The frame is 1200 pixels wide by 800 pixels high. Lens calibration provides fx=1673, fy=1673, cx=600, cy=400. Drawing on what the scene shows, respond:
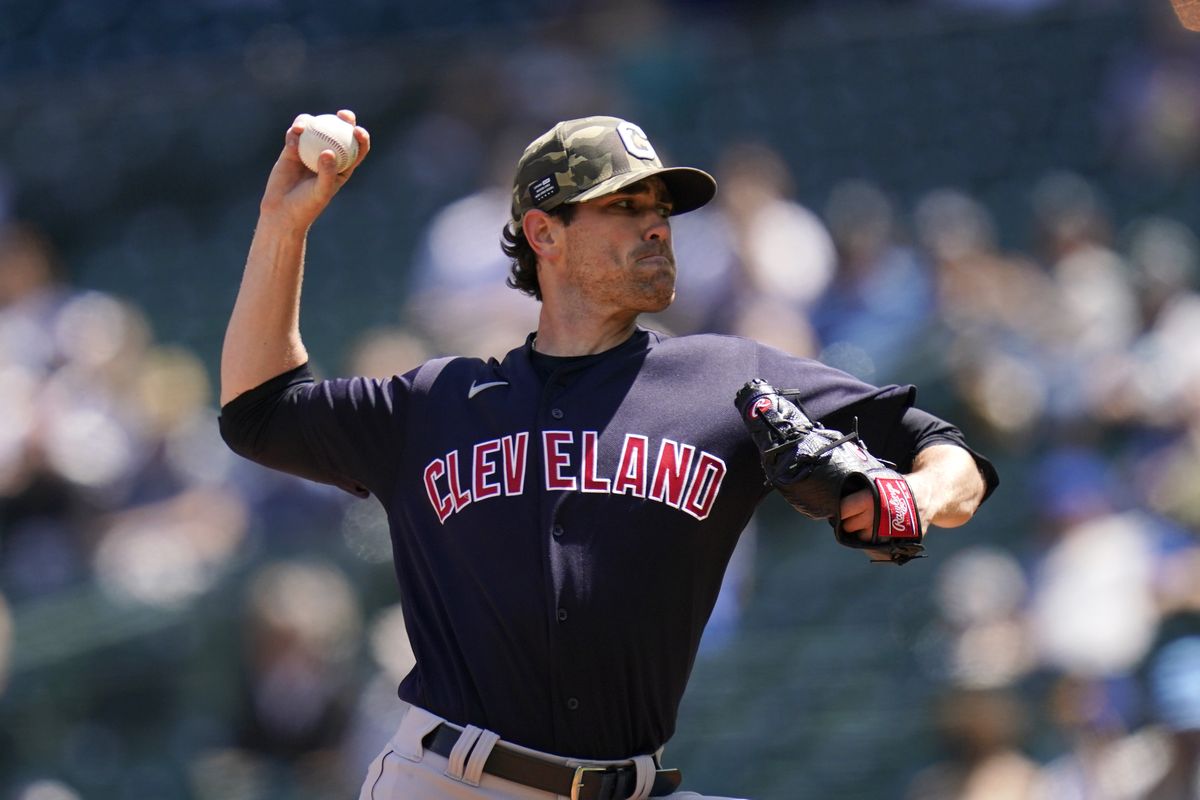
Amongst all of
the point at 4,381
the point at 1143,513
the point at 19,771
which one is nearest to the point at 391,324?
the point at 4,381

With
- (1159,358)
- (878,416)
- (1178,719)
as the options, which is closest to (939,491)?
(878,416)

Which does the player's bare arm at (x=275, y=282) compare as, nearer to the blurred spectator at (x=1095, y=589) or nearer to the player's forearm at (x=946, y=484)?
the player's forearm at (x=946, y=484)

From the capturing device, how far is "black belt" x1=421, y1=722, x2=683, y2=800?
9.02 ft

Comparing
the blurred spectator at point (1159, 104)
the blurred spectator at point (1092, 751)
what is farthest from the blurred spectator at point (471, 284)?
the blurred spectator at point (1159, 104)

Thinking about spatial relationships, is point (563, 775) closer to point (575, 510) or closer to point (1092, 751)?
point (575, 510)

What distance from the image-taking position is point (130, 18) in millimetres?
10547

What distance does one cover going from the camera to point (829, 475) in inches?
101

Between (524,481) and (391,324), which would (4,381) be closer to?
(391,324)

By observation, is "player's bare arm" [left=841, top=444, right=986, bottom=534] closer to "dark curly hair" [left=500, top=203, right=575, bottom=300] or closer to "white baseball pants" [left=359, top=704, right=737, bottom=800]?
"white baseball pants" [left=359, top=704, right=737, bottom=800]

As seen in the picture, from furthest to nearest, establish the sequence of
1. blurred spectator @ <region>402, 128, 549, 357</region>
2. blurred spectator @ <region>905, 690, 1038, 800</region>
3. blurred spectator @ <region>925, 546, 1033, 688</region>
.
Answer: blurred spectator @ <region>402, 128, 549, 357</region>, blurred spectator @ <region>925, 546, 1033, 688</region>, blurred spectator @ <region>905, 690, 1038, 800</region>

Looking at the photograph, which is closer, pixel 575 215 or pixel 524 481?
pixel 524 481

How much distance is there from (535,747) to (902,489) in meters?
0.75

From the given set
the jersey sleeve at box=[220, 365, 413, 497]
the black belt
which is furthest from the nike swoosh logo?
the black belt

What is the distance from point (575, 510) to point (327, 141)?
84 cm
